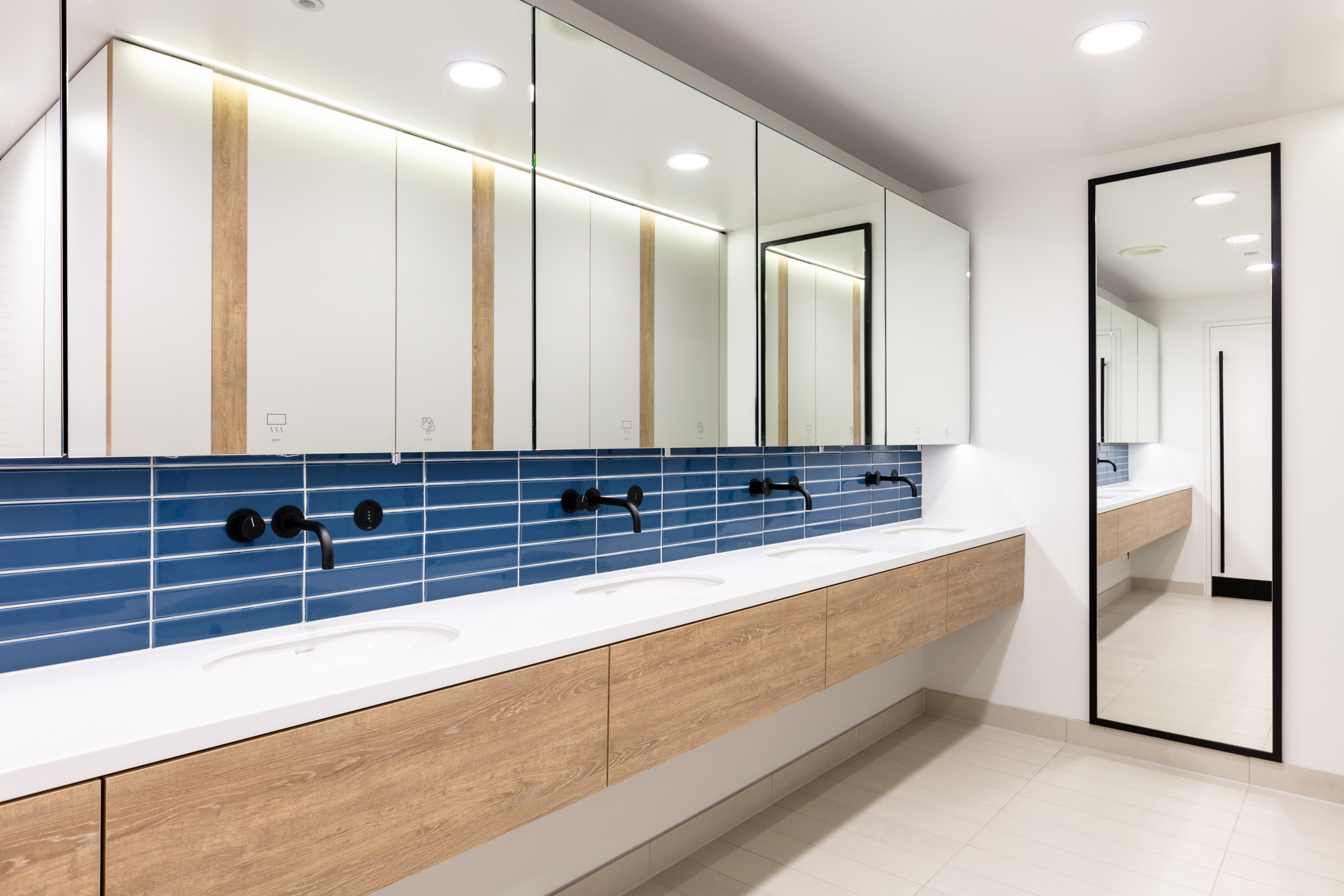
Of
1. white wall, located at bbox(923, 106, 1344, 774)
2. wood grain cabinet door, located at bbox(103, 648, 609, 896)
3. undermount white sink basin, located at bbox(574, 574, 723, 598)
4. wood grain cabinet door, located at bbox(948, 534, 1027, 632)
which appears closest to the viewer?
wood grain cabinet door, located at bbox(103, 648, 609, 896)

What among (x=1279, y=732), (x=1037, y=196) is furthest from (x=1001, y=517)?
(x=1037, y=196)

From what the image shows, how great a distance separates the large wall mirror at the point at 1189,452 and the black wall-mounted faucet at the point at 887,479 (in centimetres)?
79

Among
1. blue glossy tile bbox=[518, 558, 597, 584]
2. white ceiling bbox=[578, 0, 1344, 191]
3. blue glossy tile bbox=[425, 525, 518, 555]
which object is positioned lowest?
blue glossy tile bbox=[518, 558, 597, 584]

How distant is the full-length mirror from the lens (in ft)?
3.89

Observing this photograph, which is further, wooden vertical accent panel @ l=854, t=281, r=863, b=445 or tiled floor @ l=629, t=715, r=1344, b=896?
wooden vertical accent panel @ l=854, t=281, r=863, b=445

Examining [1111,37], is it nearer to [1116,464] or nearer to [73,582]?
[1116,464]

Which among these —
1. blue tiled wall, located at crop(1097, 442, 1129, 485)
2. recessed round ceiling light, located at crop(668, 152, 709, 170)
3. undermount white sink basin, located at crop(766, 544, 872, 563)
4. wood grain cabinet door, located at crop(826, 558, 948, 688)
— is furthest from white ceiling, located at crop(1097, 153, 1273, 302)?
recessed round ceiling light, located at crop(668, 152, 709, 170)

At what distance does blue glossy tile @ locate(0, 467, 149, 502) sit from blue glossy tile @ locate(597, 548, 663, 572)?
120cm

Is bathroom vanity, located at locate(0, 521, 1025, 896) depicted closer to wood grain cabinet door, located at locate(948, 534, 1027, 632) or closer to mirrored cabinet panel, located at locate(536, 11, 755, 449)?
mirrored cabinet panel, located at locate(536, 11, 755, 449)

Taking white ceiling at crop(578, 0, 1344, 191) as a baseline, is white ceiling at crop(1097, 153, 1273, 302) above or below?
below

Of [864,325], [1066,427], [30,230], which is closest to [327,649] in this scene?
[30,230]

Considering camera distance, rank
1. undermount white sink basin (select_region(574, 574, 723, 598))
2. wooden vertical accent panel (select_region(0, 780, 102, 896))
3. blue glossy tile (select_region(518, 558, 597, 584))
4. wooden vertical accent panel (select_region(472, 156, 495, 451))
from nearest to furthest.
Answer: wooden vertical accent panel (select_region(0, 780, 102, 896)) < wooden vertical accent panel (select_region(472, 156, 495, 451)) < blue glossy tile (select_region(518, 558, 597, 584)) < undermount white sink basin (select_region(574, 574, 723, 598))

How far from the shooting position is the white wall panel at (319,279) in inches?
57.1

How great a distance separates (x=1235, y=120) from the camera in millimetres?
2969
